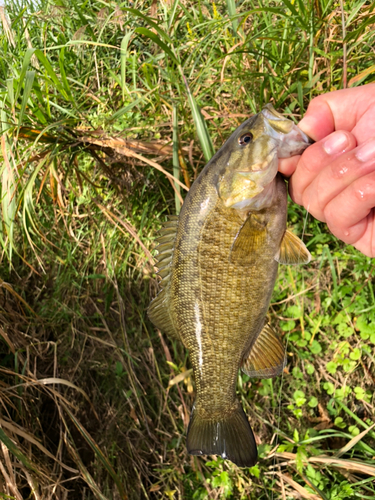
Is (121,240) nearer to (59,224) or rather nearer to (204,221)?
(59,224)

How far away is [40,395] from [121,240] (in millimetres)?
Result: 1572

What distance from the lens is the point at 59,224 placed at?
11.3 feet

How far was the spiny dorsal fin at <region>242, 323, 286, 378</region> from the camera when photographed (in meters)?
1.92

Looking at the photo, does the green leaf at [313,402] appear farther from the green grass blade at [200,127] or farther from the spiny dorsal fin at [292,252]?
the green grass blade at [200,127]

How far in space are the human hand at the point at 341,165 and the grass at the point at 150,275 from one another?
0.70 metres

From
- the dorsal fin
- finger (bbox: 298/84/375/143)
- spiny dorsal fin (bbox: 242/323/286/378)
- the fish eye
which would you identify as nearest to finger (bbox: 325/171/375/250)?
finger (bbox: 298/84/375/143)

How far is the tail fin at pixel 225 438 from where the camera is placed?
192 cm

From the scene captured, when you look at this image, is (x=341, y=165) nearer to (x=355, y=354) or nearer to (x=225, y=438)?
(x=225, y=438)

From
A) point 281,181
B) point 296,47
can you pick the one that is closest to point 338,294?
point 281,181

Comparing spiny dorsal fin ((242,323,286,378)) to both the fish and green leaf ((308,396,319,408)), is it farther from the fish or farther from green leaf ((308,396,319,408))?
green leaf ((308,396,319,408))

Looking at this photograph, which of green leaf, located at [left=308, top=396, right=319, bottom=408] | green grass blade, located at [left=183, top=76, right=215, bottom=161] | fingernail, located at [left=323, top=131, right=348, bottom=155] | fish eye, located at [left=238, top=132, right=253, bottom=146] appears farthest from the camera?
green leaf, located at [left=308, top=396, right=319, bottom=408]

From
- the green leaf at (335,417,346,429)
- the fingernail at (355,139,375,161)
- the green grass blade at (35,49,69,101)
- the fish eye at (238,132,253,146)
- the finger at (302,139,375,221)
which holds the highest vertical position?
the green grass blade at (35,49,69,101)

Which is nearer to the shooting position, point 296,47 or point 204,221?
point 204,221

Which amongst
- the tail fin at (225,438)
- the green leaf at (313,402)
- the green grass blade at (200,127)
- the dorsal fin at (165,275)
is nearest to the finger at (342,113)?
the green grass blade at (200,127)
